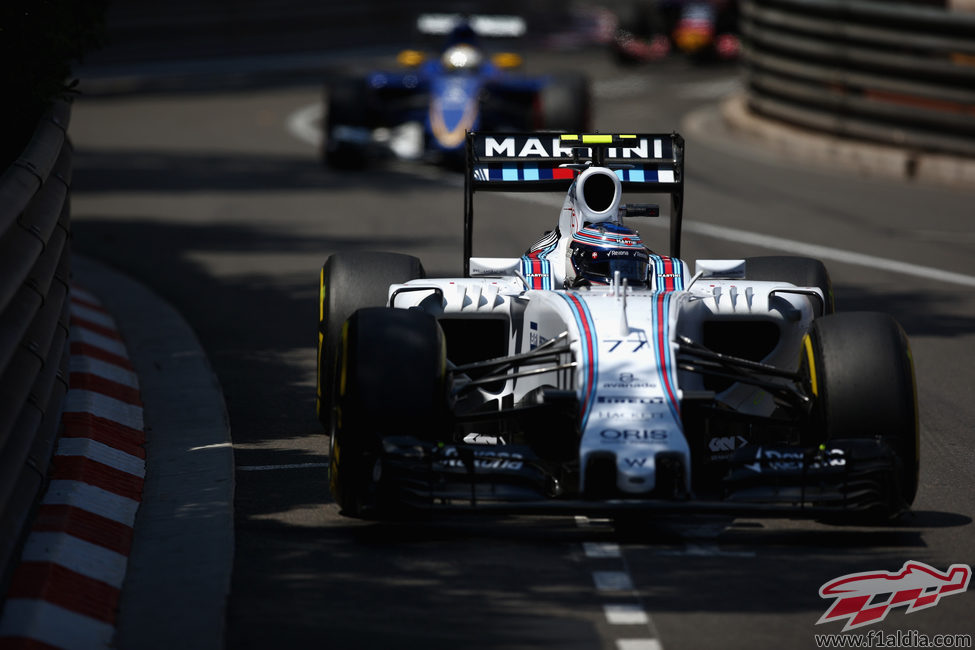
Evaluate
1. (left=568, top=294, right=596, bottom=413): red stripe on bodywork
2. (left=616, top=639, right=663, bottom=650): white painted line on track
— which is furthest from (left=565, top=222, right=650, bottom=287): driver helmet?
(left=616, top=639, right=663, bottom=650): white painted line on track

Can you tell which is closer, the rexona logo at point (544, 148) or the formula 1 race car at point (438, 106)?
the rexona logo at point (544, 148)

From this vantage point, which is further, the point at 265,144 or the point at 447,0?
the point at 447,0

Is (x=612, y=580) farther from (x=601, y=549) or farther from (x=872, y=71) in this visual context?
(x=872, y=71)

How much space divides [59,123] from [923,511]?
501cm

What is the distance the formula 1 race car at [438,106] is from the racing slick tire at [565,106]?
11 mm

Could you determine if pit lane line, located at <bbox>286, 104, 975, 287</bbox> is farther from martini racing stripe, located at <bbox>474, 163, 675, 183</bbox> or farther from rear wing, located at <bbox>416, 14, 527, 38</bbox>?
martini racing stripe, located at <bbox>474, 163, 675, 183</bbox>

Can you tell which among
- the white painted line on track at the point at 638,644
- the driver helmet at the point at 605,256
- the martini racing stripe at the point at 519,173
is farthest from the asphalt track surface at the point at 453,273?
the martini racing stripe at the point at 519,173

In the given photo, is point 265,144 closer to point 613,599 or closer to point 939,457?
point 939,457

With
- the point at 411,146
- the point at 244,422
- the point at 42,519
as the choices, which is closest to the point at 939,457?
the point at 244,422

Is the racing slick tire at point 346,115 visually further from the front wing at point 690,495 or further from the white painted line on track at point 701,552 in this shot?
the white painted line on track at point 701,552

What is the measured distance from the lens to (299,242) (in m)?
14.9

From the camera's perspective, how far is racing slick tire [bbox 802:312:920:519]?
6828 millimetres

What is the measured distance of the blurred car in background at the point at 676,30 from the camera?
32.2 meters

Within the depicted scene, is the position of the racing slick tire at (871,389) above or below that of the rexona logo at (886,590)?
above
